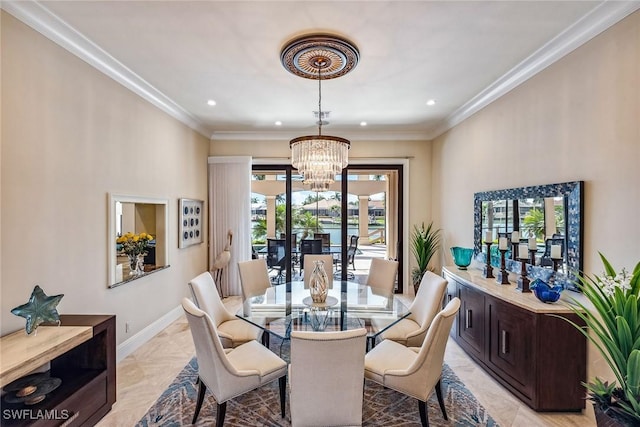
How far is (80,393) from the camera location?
2.11 meters

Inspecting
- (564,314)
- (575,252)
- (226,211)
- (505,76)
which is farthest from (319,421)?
(226,211)

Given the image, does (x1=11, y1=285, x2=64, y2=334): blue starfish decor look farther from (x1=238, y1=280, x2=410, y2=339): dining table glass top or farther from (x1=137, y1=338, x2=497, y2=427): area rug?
(x1=238, y1=280, x2=410, y2=339): dining table glass top

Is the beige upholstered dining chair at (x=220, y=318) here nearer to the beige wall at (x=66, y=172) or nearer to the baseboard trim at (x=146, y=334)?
the beige wall at (x=66, y=172)

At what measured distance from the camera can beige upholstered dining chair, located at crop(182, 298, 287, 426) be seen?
1.97m

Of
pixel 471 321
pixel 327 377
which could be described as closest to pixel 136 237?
pixel 327 377

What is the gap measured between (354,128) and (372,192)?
1.28 metres

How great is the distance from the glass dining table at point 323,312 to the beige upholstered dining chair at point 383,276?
0.22 metres

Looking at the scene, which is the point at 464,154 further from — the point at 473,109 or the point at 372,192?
the point at 372,192

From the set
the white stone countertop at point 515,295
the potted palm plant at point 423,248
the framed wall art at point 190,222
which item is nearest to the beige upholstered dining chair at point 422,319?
the white stone countertop at point 515,295

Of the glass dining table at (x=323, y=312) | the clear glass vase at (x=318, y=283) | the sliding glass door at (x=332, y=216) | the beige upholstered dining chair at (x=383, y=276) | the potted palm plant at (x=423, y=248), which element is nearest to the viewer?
the glass dining table at (x=323, y=312)

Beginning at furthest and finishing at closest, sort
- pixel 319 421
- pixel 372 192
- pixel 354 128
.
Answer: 1. pixel 372 192
2. pixel 354 128
3. pixel 319 421

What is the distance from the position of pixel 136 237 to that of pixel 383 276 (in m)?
2.95

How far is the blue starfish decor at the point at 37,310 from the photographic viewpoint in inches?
77.6

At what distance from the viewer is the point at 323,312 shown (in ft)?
9.27
